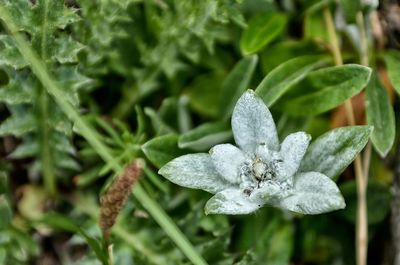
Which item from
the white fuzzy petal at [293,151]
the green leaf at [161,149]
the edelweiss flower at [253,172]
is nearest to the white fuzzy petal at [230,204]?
the edelweiss flower at [253,172]

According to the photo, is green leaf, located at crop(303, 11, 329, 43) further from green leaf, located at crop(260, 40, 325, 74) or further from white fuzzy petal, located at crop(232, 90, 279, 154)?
white fuzzy petal, located at crop(232, 90, 279, 154)

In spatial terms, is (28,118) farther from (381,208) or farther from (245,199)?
(381,208)

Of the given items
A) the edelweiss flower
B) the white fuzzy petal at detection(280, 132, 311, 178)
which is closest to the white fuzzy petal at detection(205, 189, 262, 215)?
the edelweiss flower

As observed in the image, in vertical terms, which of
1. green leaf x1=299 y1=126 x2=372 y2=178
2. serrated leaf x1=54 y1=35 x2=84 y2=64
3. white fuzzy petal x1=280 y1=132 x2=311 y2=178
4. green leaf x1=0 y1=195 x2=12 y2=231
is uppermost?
serrated leaf x1=54 y1=35 x2=84 y2=64

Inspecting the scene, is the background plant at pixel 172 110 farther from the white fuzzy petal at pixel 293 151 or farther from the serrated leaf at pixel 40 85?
the white fuzzy petal at pixel 293 151

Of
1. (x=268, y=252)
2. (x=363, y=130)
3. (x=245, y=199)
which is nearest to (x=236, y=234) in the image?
(x=268, y=252)

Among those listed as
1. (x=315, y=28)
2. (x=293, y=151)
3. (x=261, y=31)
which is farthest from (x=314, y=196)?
(x=315, y=28)
